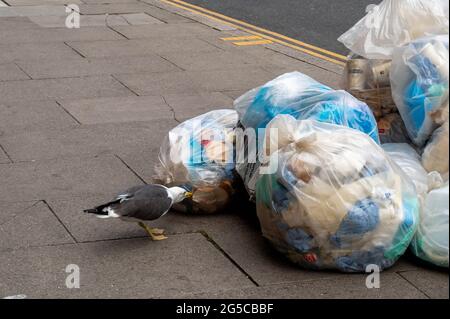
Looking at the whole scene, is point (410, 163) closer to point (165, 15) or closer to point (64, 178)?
point (64, 178)

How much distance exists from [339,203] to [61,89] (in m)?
4.74

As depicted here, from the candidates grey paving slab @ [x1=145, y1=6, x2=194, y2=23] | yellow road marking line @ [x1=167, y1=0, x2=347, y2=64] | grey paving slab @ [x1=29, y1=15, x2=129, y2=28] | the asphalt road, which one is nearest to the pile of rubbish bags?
yellow road marking line @ [x1=167, y1=0, x2=347, y2=64]

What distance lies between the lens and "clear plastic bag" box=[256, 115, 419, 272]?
4508mm

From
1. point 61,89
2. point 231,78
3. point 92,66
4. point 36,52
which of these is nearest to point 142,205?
point 61,89

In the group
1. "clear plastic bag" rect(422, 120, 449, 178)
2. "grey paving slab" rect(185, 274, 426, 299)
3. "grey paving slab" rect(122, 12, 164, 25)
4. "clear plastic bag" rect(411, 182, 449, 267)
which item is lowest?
"grey paving slab" rect(122, 12, 164, 25)

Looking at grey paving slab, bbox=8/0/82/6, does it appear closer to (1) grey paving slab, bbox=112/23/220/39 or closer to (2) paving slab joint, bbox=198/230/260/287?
(1) grey paving slab, bbox=112/23/220/39

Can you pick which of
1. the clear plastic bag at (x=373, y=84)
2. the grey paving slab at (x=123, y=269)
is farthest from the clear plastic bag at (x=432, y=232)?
the clear plastic bag at (x=373, y=84)

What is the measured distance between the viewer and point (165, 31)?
11.6 m

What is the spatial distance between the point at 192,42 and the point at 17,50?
206 centimetres

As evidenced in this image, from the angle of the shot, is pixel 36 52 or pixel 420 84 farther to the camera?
pixel 36 52

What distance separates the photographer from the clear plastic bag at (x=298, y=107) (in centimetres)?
516

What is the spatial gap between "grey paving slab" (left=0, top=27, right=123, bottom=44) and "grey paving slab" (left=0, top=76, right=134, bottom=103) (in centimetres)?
206

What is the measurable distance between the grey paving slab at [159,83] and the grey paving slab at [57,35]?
79.9 inches

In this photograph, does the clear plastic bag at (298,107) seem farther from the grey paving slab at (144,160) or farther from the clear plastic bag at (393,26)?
the grey paving slab at (144,160)
